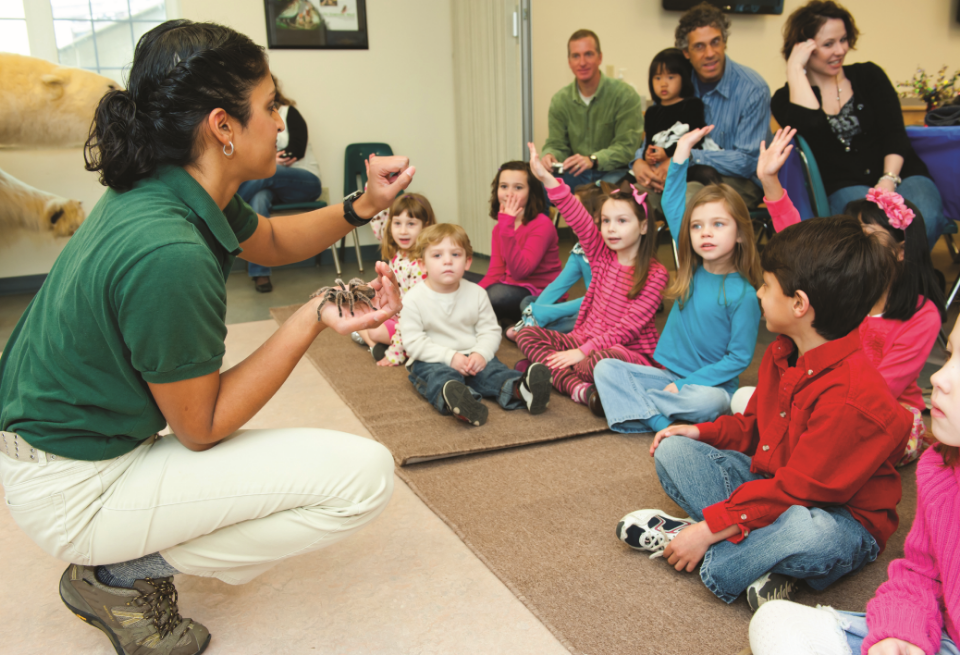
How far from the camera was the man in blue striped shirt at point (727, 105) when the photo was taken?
3059 mm

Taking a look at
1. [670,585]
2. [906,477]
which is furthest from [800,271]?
[906,477]

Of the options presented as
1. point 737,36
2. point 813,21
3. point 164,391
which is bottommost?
point 164,391

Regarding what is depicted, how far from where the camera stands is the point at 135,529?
1.07 meters

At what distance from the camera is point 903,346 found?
1.83m

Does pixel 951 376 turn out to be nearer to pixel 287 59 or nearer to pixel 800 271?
pixel 800 271

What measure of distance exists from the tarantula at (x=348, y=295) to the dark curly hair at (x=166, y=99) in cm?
31

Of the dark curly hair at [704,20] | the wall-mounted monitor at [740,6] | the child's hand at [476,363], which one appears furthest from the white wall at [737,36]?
A: the child's hand at [476,363]

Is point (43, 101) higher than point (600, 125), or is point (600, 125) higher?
point (43, 101)

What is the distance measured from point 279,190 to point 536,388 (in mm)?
2880

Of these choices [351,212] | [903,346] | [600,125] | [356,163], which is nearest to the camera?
[351,212]

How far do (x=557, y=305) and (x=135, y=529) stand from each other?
2014mm

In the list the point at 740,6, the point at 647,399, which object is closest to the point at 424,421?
the point at 647,399

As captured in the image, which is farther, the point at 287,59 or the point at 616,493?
the point at 287,59

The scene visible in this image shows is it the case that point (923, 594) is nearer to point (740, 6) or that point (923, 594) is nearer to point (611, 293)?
point (611, 293)
